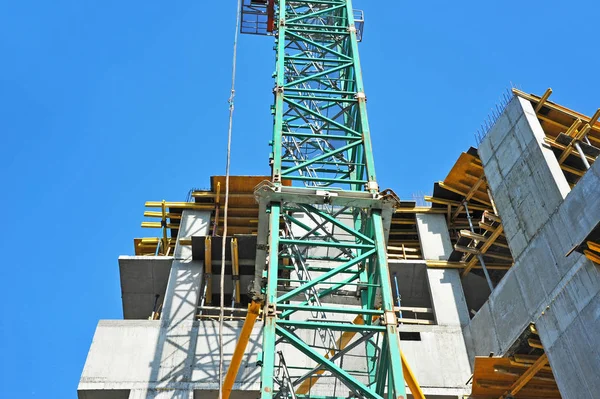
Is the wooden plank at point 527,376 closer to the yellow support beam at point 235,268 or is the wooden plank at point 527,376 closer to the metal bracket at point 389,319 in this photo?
the metal bracket at point 389,319

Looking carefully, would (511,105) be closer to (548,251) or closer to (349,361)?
(548,251)

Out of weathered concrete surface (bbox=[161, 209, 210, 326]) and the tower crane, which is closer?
the tower crane

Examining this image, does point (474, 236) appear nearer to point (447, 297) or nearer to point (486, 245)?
point (486, 245)

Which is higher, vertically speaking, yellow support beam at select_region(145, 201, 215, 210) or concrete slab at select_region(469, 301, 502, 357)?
yellow support beam at select_region(145, 201, 215, 210)

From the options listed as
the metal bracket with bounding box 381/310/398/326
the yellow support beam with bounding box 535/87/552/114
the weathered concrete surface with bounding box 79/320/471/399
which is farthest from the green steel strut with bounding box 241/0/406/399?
the yellow support beam with bounding box 535/87/552/114

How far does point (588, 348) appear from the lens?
17016mm

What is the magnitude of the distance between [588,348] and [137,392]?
12.5 meters

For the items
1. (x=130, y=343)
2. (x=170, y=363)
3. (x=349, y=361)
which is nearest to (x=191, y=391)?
(x=170, y=363)

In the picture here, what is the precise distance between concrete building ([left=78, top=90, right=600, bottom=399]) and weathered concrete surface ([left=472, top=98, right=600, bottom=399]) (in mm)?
47

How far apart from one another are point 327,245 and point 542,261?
7733 mm

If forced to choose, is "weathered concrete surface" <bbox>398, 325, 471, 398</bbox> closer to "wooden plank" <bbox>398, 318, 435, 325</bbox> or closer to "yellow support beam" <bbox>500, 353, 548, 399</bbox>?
"wooden plank" <bbox>398, 318, 435, 325</bbox>

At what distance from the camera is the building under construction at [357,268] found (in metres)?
15.5

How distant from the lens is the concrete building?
1859 centimetres

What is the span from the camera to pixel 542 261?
20031 mm
